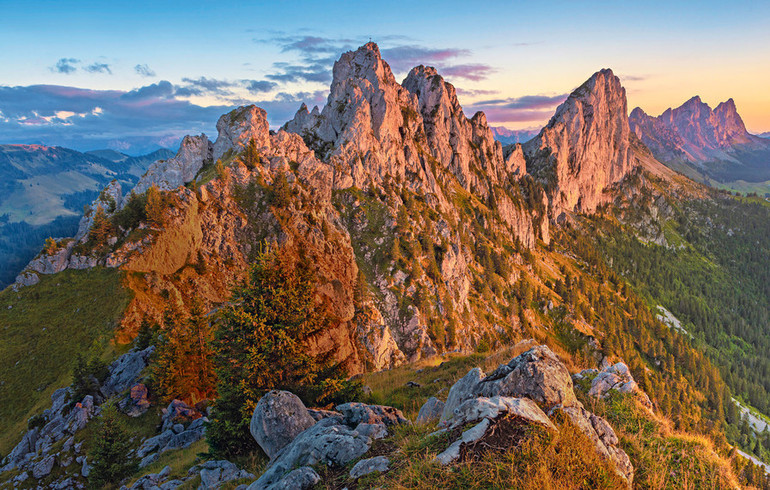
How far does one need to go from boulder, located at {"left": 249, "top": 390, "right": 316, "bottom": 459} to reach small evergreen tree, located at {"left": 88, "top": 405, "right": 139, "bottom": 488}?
1517 centimetres

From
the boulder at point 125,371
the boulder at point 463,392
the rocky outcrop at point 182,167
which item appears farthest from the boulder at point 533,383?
the rocky outcrop at point 182,167

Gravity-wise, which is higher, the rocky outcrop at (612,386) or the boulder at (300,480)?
the boulder at (300,480)

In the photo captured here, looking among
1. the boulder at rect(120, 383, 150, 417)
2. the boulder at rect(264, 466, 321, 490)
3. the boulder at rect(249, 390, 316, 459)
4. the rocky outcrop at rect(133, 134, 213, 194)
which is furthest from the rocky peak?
the boulder at rect(264, 466, 321, 490)

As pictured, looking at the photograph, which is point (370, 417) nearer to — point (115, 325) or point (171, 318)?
point (171, 318)

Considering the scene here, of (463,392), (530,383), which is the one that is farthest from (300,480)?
(530,383)

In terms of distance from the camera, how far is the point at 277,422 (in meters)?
14.1

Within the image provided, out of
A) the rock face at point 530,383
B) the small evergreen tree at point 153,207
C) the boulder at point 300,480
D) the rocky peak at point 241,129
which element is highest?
the rocky peak at point 241,129

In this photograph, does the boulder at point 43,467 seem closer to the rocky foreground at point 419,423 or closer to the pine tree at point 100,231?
the rocky foreground at point 419,423

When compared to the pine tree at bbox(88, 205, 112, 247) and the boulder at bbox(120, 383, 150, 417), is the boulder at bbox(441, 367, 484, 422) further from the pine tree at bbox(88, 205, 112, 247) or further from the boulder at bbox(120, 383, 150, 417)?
the pine tree at bbox(88, 205, 112, 247)

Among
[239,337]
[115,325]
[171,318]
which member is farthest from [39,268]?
[239,337]

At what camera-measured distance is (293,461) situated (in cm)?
1093

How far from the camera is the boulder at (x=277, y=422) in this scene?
1393 cm

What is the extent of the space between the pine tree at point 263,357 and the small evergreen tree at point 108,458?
11.5 m

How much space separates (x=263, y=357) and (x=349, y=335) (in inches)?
657
